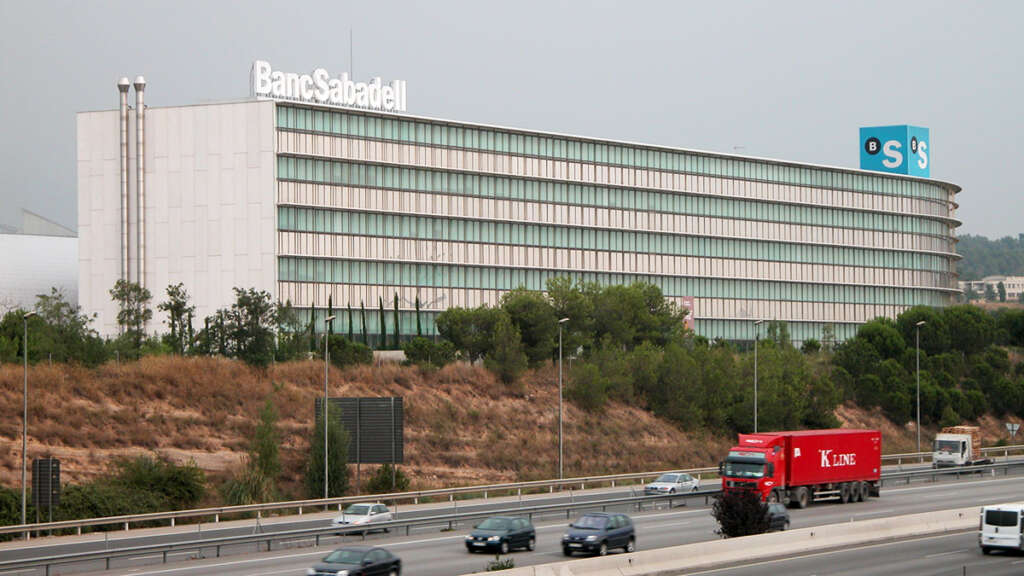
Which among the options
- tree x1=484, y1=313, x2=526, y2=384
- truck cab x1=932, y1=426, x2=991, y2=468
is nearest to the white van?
truck cab x1=932, y1=426, x2=991, y2=468

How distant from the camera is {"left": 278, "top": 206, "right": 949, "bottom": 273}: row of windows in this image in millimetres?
119688

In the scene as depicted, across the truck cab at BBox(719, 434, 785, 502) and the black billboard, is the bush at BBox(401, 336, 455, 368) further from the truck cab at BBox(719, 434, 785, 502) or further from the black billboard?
the truck cab at BBox(719, 434, 785, 502)

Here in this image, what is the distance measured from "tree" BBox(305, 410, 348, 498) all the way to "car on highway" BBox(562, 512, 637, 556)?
2725 cm

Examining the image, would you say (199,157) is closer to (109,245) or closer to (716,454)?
(109,245)

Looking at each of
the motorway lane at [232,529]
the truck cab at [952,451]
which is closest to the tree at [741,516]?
the motorway lane at [232,529]

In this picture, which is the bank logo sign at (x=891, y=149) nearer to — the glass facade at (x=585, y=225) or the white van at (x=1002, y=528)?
the glass facade at (x=585, y=225)

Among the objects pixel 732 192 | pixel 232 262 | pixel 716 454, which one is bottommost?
pixel 716 454

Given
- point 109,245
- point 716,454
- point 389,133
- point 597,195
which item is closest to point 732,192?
point 597,195

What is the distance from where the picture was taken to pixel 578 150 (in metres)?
137

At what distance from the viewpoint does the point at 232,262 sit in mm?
116625

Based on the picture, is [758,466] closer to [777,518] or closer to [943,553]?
[777,518]

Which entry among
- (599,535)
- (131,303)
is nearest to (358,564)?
(599,535)

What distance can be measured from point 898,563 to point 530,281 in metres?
92.9

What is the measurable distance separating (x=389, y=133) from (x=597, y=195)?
26943 mm
